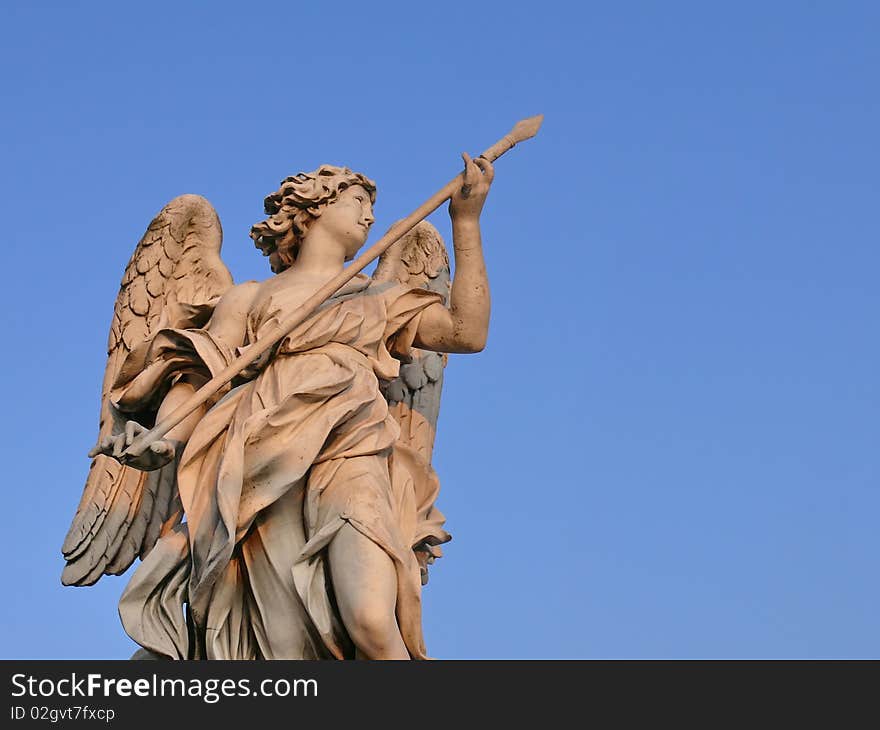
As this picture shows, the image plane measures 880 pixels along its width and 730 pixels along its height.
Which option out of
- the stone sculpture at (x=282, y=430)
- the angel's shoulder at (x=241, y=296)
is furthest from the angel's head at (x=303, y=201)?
the angel's shoulder at (x=241, y=296)

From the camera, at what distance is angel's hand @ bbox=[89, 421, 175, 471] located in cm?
942

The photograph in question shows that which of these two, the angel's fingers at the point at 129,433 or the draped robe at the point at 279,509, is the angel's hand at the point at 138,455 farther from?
the draped robe at the point at 279,509

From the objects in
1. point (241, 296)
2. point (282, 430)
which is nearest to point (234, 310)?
point (241, 296)

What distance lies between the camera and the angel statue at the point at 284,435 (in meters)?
9.39

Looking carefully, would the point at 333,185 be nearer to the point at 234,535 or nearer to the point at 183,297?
the point at 183,297

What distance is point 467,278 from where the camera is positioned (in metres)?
10.1

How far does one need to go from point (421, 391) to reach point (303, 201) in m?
1.38

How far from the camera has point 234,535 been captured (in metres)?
9.35

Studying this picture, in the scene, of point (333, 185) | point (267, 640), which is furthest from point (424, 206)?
point (267, 640)

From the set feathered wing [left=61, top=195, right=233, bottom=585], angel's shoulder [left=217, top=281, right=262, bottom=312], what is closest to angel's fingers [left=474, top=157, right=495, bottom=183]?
angel's shoulder [left=217, top=281, right=262, bottom=312]

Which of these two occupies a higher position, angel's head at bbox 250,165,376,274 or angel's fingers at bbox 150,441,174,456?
angel's head at bbox 250,165,376,274

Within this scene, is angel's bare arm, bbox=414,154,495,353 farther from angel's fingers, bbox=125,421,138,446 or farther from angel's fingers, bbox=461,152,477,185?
angel's fingers, bbox=125,421,138,446

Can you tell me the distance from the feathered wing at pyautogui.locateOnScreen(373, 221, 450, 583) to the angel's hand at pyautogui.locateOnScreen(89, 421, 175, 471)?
4.63 feet
